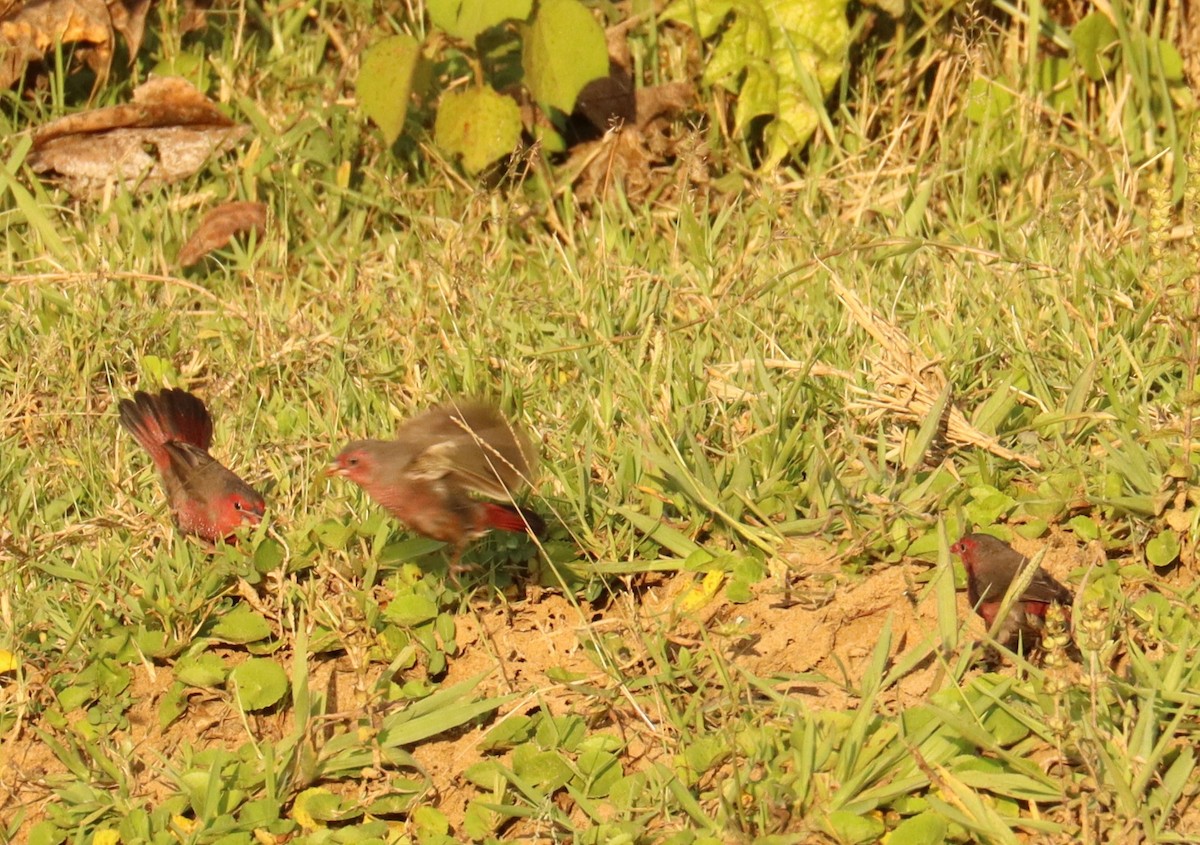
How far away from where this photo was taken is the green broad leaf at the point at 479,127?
573 centimetres

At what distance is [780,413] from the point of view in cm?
434

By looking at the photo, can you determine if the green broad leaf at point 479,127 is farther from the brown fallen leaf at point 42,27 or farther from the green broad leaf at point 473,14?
the brown fallen leaf at point 42,27

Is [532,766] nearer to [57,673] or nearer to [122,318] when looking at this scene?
[57,673]

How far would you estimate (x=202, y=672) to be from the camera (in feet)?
12.7

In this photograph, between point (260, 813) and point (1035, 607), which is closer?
point (260, 813)

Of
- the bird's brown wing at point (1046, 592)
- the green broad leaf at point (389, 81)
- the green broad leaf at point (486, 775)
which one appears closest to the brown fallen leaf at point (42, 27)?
the green broad leaf at point (389, 81)

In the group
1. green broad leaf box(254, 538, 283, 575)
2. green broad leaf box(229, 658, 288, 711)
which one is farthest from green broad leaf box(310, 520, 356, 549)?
green broad leaf box(229, 658, 288, 711)

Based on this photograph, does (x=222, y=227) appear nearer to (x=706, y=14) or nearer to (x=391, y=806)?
(x=706, y=14)

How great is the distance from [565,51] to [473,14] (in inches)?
13.3

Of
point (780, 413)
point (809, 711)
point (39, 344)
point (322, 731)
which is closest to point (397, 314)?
point (39, 344)

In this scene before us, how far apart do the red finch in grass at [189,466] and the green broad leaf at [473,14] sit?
1651 millimetres

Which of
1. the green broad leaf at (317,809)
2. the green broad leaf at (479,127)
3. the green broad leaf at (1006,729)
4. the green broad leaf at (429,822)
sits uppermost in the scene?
the green broad leaf at (479,127)

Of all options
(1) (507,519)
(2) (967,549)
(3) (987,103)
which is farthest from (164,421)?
(3) (987,103)

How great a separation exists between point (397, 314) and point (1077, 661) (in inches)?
100
